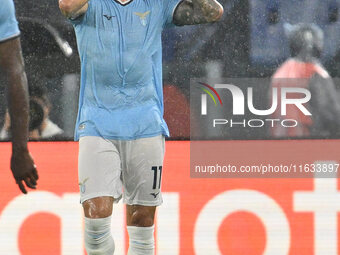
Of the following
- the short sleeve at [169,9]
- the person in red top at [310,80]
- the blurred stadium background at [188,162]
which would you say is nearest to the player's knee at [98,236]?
the blurred stadium background at [188,162]

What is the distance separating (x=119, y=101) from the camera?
388 cm

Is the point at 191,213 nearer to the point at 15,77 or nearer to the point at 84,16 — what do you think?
the point at 84,16

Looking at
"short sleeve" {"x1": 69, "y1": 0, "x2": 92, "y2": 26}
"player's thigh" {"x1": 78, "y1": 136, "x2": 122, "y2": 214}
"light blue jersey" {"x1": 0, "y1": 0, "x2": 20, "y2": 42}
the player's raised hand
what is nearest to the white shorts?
"player's thigh" {"x1": 78, "y1": 136, "x2": 122, "y2": 214}

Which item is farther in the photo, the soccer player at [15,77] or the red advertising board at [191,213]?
the red advertising board at [191,213]

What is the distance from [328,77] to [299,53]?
0.22 meters

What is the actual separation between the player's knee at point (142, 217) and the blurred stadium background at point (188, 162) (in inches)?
30.5

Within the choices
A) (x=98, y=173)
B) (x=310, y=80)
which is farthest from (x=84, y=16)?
(x=310, y=80)

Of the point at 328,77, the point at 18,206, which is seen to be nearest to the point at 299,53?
the point at 328,77

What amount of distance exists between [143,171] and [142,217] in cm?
22

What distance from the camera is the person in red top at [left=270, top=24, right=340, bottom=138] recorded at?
4980 millimetres

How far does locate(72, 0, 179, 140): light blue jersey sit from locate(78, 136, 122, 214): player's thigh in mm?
58

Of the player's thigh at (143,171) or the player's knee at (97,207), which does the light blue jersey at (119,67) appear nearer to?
the player's thigh at (143,171)

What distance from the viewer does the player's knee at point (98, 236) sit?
12.7ft

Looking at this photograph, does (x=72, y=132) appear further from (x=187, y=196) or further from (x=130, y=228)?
(x=130, y=228)
